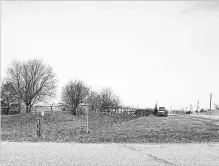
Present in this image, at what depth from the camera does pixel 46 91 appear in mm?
67875

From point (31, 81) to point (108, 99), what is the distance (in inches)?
1816

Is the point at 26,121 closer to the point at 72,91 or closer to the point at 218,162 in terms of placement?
the point at 218,162

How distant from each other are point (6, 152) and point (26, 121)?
2650 centimetres

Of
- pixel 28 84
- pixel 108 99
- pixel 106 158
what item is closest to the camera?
pixel 106 158

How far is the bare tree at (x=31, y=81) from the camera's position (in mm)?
65438

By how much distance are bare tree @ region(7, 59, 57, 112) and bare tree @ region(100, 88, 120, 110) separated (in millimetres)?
36112

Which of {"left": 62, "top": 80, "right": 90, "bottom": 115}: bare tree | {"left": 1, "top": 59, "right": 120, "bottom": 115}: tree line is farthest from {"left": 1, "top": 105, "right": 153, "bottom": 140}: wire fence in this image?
{"left": 62, "top": 80, "right": 90, "bottom": 115}: bare tree

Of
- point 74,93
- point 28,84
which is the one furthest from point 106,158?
point 74,93

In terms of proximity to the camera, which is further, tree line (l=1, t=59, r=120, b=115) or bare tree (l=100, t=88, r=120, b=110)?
bare tree (l=100, t=88, r=120, b=110)

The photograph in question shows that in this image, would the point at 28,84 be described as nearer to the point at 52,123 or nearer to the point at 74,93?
the point at 74,93

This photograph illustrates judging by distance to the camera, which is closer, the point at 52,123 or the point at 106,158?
the point at 106,158

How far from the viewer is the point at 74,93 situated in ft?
268

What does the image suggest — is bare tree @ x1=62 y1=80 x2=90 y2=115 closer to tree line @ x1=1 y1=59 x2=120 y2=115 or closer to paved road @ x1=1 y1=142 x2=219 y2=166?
tree line @ x1=1 y1=59 x2=120 y2=115

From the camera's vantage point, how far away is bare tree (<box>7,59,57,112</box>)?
2576 inches
